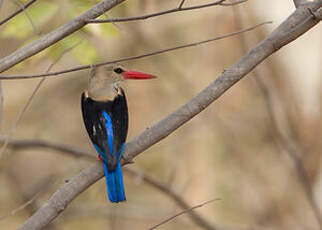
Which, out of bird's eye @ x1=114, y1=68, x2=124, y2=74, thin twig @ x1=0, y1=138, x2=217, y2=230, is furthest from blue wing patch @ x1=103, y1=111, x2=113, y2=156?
thin twig @ x1=0, y1=138, x2=217, y2=230

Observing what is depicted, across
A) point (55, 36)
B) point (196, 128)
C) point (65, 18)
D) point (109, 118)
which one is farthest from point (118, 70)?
point (196, 128)

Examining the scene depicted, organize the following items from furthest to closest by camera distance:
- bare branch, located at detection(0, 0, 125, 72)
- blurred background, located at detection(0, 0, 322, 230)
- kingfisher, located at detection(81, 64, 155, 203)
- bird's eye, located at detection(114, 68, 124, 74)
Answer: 1. blurred background, located at detection(0, 0, 322, 230)
2. bird's eye, located at detection(114, 68, 124, 74)
3. kingfisher, located at detection(81, 64, 155, 203)
4. bare branch, located at detection(0, 0, 125, 72)

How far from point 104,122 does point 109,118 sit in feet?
0.11

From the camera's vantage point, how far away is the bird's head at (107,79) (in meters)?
3.22

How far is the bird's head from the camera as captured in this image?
3.22m

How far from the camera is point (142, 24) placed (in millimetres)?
5996

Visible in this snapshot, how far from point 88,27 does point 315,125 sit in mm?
2824

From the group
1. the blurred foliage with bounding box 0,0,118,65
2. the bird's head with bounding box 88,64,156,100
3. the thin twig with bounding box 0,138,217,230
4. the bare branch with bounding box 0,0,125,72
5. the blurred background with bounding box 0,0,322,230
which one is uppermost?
the bare branch with bounding box 0,0,125,72

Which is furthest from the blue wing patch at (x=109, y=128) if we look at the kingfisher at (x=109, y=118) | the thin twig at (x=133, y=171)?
the thin twig at (x=133, y=171)

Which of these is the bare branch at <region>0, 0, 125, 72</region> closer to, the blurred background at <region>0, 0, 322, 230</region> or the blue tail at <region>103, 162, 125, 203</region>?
the blue tail at <region>103, 162, 125, 203</region>

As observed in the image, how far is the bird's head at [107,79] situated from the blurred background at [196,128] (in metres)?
0.44

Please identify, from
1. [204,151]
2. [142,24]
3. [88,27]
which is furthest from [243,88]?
[88,27]

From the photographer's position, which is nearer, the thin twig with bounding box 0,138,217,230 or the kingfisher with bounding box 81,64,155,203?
the kingfisher with bounding box 81,64,155,203

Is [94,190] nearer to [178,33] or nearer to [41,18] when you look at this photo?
[178,33]
